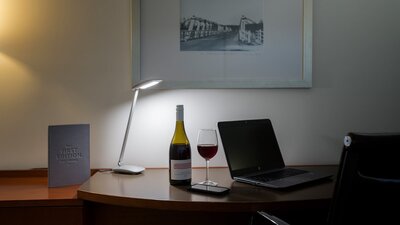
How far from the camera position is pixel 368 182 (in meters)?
0.96

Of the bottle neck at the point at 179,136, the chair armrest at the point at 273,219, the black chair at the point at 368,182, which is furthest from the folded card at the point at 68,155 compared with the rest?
the black chair at the point at 368,182

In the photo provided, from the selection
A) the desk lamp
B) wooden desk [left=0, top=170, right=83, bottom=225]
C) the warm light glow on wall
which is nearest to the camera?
wooden desk [left=0, top=170, right=83, bottom=225]

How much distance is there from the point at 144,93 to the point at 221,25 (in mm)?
510

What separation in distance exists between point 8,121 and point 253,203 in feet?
4.18

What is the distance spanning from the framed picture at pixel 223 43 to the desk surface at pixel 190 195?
21.6 inches

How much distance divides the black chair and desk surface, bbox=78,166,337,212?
0.21 meters

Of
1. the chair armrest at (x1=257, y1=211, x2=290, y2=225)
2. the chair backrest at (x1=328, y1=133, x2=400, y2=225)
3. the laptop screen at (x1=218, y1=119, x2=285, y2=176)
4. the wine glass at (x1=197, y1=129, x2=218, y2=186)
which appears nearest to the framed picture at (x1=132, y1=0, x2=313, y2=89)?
the laptop screen at (x1=218, y1=119, x2=285, y2=176)

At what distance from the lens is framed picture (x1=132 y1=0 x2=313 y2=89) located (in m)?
1.77

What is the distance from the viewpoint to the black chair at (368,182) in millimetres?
928

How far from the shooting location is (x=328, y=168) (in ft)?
5.74

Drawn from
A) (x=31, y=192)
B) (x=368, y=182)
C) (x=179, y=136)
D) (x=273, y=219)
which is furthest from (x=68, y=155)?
(x=368, y=182)

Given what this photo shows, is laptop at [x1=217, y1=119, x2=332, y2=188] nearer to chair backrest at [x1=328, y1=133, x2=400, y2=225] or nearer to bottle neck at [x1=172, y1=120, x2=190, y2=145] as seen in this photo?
bottle neck at [x1=172, y1=120, x2=190, y2=145]

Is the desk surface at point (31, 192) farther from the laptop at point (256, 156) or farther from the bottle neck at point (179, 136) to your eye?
the laptop at point (256, 156)

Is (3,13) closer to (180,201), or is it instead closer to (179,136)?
(179,136)
